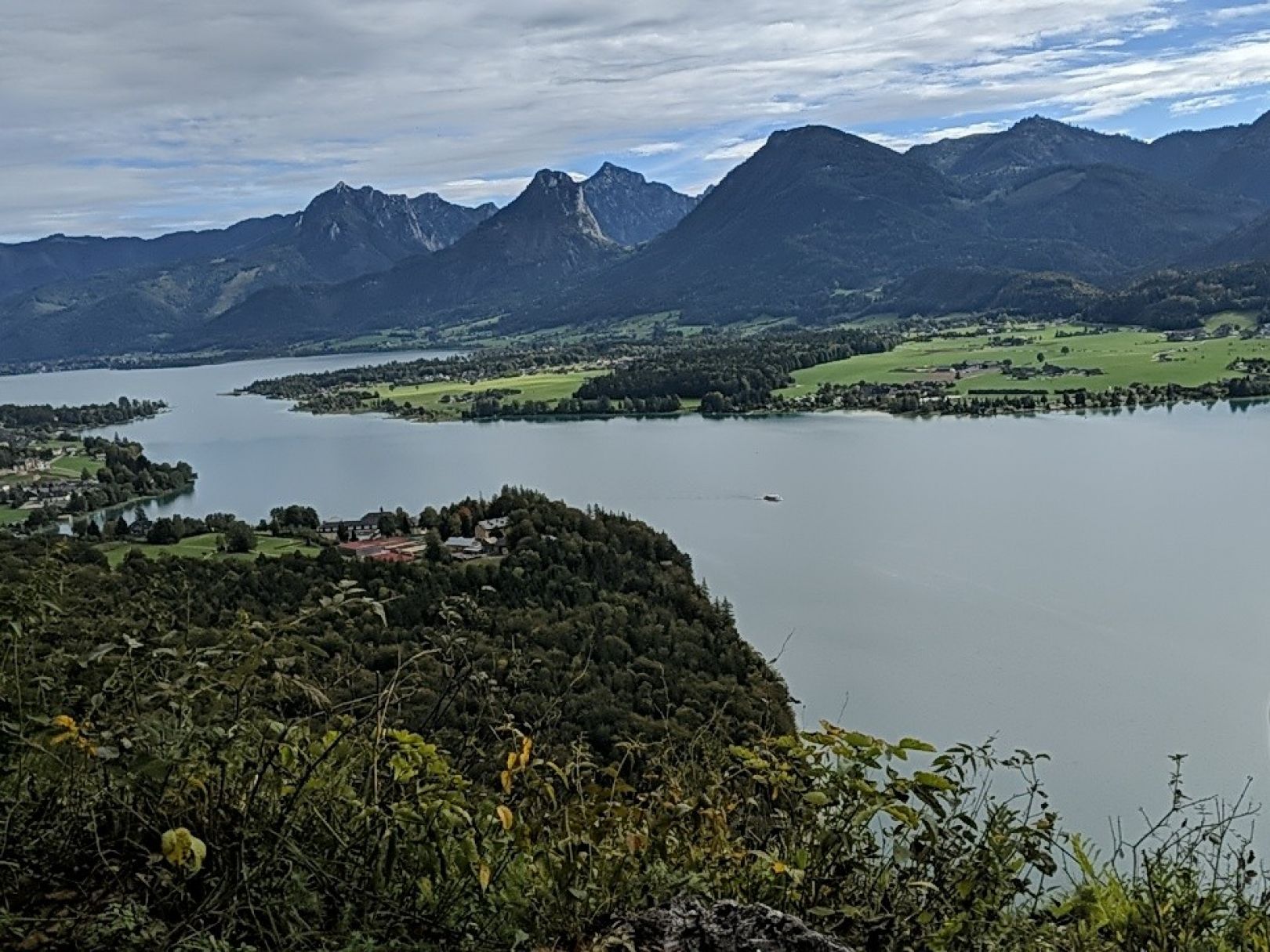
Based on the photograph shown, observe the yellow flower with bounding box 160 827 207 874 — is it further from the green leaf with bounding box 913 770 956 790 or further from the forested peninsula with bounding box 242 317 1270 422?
the forested peninsula with bounding box 242 317 1270 422

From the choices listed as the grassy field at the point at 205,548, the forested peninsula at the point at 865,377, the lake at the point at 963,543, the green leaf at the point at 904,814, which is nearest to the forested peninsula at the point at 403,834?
the green leaf at the point at 904,814

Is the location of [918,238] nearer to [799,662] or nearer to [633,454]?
[633,454]

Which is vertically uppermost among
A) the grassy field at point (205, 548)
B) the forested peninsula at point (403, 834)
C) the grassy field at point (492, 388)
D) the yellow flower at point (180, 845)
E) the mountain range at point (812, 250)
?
the mountain range at point (812, 250)

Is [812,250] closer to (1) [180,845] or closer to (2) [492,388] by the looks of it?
(2) [492,388]

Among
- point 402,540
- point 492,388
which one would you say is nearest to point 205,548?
point 402,540

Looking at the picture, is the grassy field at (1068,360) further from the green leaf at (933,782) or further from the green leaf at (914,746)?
the green leaf at (933,782)

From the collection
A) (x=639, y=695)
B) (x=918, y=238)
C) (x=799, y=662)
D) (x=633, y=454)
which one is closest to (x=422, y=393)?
(x=633, y=454)
